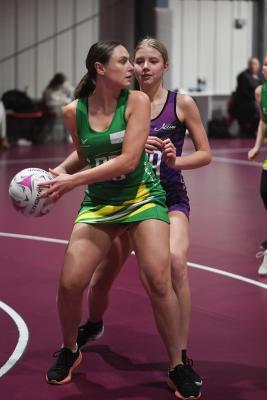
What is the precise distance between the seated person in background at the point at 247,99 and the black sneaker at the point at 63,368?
1481cm

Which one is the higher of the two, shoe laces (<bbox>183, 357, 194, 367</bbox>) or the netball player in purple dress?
the netball player in purple dress

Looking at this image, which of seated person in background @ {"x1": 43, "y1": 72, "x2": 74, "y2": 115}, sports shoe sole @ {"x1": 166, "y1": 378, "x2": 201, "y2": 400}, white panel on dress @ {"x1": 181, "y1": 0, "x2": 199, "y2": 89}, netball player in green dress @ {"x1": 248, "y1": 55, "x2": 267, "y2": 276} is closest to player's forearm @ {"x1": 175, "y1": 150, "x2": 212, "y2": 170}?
sports shoe sole @ {"x1": 166, "y1": 378, "x2": 201, "y2": 400}

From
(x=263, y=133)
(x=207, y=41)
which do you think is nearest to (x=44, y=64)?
(x=207, y=41)

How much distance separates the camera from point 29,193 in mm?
4832

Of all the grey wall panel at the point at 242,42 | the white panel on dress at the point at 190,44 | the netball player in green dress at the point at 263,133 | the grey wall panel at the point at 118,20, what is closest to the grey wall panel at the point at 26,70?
the grey wall panel at the point at 118,20

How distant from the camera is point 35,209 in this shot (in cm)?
487

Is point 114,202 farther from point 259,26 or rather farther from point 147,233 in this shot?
point 259,26

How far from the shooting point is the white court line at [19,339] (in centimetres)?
520

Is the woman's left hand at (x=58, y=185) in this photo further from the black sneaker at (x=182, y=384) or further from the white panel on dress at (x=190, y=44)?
the white panel on dress at (x=190, y=44)

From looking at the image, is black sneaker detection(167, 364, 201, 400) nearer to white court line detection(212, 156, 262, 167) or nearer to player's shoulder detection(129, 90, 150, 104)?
player's shoulder detection(129, 90, 150, 104)

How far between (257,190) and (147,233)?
24.6 feet

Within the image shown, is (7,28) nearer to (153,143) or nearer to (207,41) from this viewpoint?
(207,41)

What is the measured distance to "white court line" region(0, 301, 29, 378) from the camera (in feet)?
17.0

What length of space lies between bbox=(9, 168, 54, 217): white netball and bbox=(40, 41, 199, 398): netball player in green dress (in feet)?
0.34
